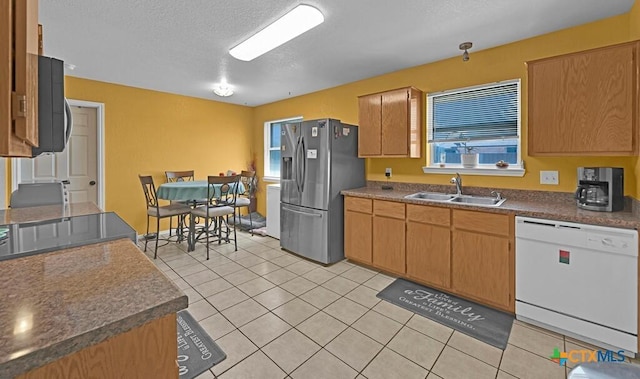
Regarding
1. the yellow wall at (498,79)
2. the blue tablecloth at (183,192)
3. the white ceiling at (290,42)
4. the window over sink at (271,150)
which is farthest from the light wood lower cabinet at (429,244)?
the window over sink at (271,150)

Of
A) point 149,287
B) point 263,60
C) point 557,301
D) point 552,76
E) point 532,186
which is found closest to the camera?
point 149,287

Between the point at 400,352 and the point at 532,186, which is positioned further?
the point at 532,186

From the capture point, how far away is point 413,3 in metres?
2.17

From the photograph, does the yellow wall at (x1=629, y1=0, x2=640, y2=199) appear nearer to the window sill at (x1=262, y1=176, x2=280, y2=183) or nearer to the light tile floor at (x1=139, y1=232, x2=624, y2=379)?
the light tile floor at (x1=139, y1=232, x2=624, y2=379)

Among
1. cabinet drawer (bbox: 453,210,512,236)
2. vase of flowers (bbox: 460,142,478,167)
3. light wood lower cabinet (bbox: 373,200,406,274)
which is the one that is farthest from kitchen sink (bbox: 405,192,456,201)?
cabinet drawer (bbox: 453,210,512,236)

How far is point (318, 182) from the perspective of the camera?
3584 millimetres

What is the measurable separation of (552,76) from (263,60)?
109 inches

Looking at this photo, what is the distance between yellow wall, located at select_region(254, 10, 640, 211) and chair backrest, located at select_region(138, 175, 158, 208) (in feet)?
9.11

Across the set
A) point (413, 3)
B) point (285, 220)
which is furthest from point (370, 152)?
point (413, 3)

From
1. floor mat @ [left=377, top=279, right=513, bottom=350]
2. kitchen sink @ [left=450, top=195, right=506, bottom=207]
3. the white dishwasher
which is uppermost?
kitchen sink @ [left=450, top=195, right=506, bottom=207]

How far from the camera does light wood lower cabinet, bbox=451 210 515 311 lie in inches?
91.8

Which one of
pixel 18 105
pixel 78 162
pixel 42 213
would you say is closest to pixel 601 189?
pixel 18 105

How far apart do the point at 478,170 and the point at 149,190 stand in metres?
4.42

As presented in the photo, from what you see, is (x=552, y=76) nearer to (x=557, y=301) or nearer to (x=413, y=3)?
(x=413, y=3)
